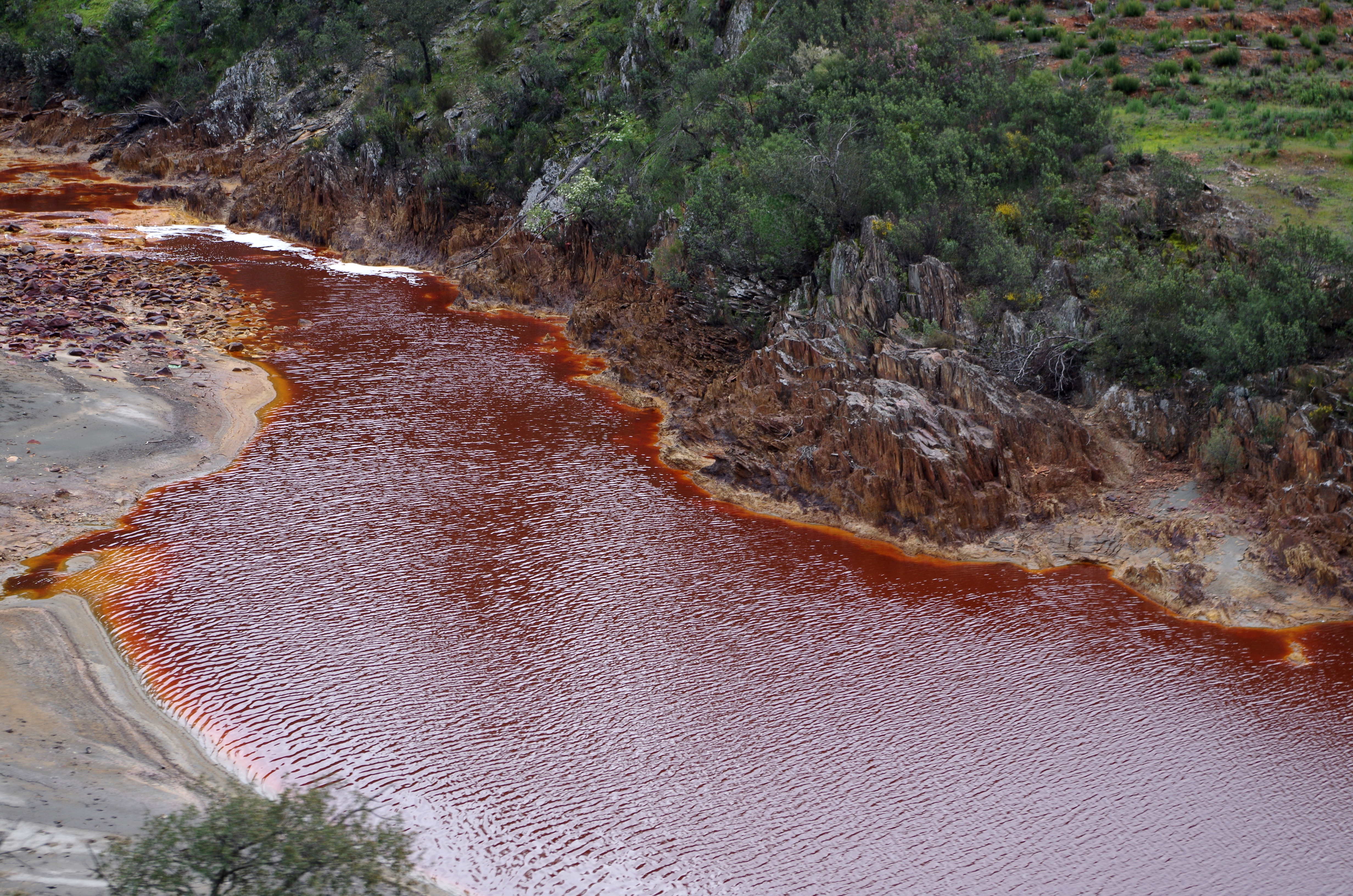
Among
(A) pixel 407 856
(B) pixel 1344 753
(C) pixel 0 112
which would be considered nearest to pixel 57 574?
(A) pixel 407 856

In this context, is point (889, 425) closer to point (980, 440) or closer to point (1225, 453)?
point (980, 440)

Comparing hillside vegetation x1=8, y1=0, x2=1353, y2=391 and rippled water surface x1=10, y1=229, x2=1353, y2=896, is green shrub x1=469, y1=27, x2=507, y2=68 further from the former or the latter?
rippled water surface x1=10, y1=229, x2=1353, y2=896

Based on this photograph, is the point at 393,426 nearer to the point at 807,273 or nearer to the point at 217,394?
the point at 217,394

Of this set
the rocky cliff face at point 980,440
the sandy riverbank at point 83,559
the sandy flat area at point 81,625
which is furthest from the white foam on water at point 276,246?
the rocky cliff face at point 980,440

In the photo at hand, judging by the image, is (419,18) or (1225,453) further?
(419,18)

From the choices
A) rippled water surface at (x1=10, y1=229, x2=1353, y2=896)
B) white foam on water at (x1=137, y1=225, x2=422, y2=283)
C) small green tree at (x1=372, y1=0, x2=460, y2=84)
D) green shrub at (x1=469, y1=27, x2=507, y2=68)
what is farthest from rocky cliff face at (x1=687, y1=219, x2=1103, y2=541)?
small green tree at (x1=372, y1=0, x2=460, y2=84)

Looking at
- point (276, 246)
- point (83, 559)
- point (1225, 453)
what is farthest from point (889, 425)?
point (276, 246)
